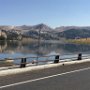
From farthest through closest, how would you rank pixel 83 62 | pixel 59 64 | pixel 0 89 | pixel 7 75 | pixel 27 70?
pixel 83 62 → pixel 59 64 → pixel 27 70 → pixel 7 75 → pixel 0 89

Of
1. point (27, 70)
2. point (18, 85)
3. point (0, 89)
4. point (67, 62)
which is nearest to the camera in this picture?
point (0, 89)

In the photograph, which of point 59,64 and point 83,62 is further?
point 83,62

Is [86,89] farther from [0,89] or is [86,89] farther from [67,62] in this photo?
[67,62]

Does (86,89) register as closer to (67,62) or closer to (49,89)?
(49,89)

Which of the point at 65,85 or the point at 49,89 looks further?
the point at 65,85

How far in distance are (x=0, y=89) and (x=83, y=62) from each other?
1769cm

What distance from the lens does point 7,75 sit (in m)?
17.3

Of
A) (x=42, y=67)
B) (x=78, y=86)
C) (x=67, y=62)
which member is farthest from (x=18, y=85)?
(x=67, y=62)

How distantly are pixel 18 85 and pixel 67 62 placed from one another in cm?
1301

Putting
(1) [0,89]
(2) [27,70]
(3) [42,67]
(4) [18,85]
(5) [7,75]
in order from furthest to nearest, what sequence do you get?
(3) [42,67], (2) [27,70], (5) [7,75], (4) [18,85], (1) [0,89]

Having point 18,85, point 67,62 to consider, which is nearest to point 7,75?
point 18,85

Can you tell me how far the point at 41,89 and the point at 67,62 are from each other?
13.9m

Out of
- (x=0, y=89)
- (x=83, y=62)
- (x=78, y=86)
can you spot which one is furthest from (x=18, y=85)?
(x=83, y=62)

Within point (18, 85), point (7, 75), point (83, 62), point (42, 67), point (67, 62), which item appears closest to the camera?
point (18, 85)
